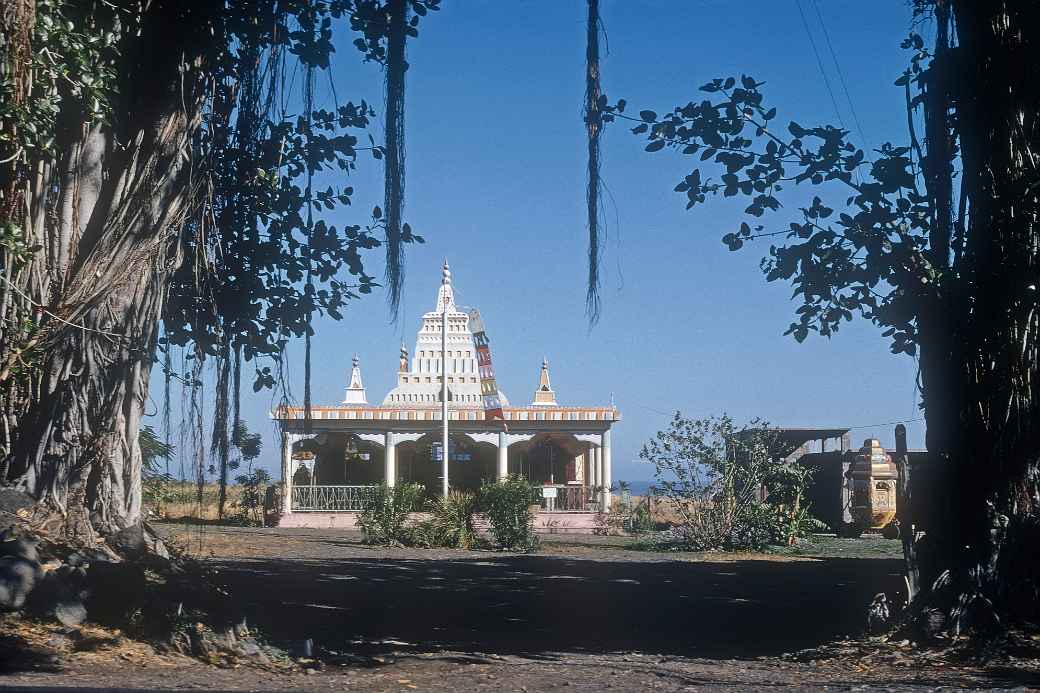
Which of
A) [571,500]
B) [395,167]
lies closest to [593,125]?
[395,167]

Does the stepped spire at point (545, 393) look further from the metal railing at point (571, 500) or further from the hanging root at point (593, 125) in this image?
the hanging root at point (593, 125)

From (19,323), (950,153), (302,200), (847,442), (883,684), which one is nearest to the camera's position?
(883,684)

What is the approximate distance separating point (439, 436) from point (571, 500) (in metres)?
4.37

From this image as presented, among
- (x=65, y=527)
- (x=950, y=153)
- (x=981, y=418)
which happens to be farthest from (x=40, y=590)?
(x=950, y=153)

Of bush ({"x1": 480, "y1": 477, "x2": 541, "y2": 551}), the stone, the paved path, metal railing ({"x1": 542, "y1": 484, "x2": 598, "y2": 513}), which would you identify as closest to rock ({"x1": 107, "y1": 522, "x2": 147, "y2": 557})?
the stone

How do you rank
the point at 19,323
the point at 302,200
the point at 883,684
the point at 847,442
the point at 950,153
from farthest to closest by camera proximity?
the point at 847,442 → the point at 302,200 → the point at 950,153 → the point at 19,323 → the point at 883,684

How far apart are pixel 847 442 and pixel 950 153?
21.1m

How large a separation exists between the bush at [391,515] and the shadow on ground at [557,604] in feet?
12.0

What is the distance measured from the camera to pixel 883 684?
6535 millimetres

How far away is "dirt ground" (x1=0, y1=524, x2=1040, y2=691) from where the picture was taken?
656 cm

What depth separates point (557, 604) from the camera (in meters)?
11.6

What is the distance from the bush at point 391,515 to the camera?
2080cm

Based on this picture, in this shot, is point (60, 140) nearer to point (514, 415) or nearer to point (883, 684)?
point (883, 684)

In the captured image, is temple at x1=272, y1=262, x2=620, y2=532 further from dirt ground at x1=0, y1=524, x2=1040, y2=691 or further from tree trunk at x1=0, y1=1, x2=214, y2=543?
tree trunk at x1=0, y1=1, x2=214, y2=543
